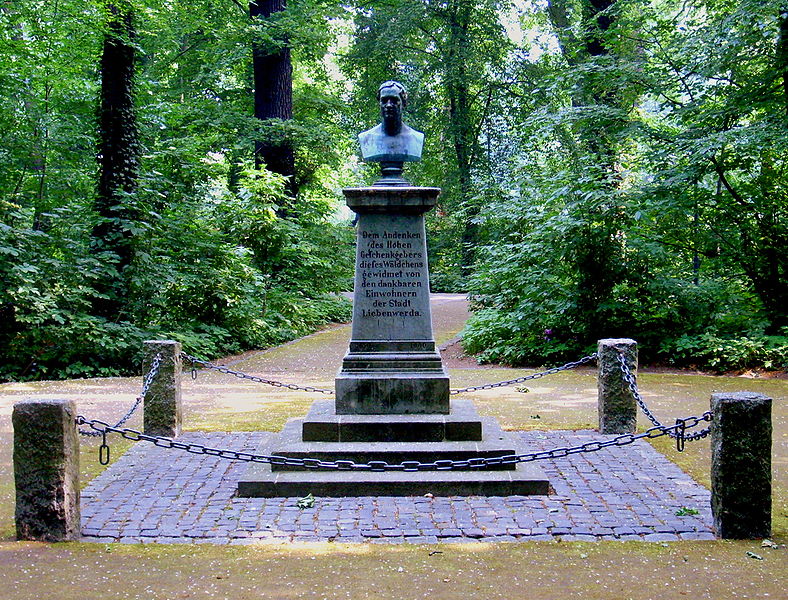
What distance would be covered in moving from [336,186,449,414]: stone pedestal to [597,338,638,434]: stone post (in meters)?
1.85

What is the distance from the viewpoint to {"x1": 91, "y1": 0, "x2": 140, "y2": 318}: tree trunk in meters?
14.1

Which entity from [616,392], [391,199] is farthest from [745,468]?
[391,199]

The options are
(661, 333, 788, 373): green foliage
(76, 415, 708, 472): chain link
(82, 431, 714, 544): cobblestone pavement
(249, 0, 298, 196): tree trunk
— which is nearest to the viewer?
(82, 431, 714, 544): cobblestone pavement

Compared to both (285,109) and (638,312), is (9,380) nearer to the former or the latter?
(638,312)

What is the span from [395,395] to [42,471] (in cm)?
305

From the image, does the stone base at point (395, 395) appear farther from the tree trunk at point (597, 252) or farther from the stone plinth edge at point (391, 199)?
the tree trunk at point (597, 252)

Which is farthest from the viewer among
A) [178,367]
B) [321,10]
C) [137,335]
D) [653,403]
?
[321,10]

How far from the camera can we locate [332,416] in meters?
6.89

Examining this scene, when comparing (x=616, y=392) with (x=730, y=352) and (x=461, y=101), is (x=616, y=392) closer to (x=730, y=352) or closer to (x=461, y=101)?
(x=730, y=352)

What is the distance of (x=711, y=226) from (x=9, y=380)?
39.3ft

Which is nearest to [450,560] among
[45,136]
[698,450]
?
[698,450]

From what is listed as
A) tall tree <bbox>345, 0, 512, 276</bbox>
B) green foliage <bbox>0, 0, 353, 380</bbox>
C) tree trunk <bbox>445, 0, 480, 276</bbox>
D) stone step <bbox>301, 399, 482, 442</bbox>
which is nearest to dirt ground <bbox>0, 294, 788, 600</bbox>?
stone step <bbox>301, 399, 482, 442</bbox>

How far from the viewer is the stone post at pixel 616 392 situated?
7887mm

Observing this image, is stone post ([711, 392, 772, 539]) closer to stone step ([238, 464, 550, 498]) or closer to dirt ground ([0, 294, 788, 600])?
dirt ground ([0, 294, 788, 600])
